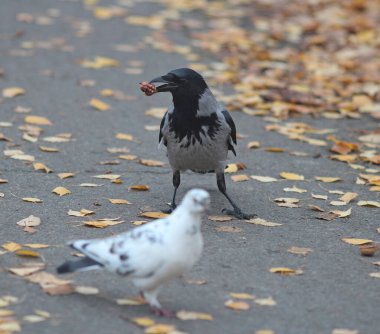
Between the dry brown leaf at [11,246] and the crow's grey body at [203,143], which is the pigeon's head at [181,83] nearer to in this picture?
the crow's grey body at [203,143]

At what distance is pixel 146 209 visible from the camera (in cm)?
629

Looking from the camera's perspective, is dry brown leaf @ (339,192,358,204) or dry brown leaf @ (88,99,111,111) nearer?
dry brown leaf @ (339,192,358,204)

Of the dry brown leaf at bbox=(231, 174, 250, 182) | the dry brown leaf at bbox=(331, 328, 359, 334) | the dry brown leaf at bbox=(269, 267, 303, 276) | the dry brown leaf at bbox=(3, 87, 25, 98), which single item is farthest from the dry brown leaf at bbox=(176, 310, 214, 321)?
the dry brown leaf at bbox=(3, 87, 25, 98)

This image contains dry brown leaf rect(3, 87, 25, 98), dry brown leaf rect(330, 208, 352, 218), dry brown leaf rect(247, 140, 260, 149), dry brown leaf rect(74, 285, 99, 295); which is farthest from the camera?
dry brown leaf rect(3, 87, 25, 98)

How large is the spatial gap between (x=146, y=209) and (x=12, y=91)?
3.42 meters

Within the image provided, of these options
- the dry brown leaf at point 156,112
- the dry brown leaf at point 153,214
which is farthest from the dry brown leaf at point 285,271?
the dry brown leaf at point 156,112

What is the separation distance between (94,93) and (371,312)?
5401mm

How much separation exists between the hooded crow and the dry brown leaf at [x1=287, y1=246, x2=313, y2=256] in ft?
2.31

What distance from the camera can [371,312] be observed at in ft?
15.2

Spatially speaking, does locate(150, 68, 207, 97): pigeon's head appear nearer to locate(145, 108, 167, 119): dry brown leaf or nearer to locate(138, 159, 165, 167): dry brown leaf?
locate(138, 159, 165, 167): dry brown leaf

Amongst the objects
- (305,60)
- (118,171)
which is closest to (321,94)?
(305,60)

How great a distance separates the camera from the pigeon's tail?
4355mm

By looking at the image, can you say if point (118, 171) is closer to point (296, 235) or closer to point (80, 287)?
point (296, 235)

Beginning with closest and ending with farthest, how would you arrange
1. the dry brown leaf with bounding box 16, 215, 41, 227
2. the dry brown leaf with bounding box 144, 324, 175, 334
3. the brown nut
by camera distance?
the dry brown leaf with bounding box 144, 324, 175, 334 < the brown nut < the dry brown leaf with bounding box 16, 215, 41, 227
